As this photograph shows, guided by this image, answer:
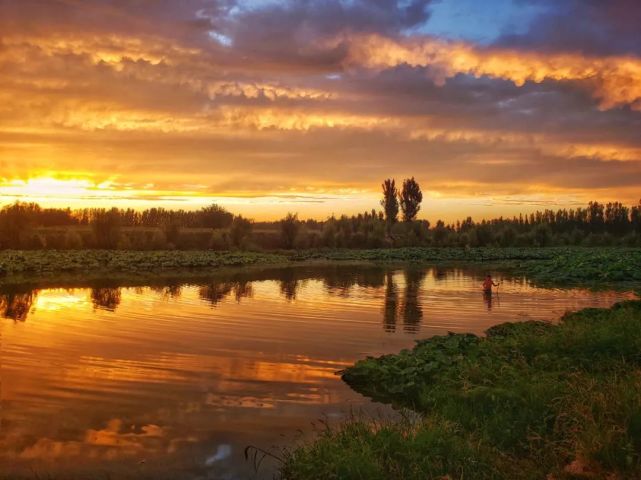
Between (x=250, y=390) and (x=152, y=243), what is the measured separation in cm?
7011

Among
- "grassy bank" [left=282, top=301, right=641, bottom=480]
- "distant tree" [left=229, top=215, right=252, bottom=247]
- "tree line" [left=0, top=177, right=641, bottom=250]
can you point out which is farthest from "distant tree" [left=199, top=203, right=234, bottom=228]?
"grassy bank" [left=282, top=301, right=641, bottom=480]

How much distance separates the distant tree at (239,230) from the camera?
87.8 metres

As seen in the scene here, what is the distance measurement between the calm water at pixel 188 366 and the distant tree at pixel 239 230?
55.4m

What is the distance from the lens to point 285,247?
93688 millimetres

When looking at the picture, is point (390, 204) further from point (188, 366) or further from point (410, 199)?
point (188, 366)

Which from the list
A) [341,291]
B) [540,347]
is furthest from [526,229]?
[540,347]

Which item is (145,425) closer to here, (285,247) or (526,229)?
(285,247)

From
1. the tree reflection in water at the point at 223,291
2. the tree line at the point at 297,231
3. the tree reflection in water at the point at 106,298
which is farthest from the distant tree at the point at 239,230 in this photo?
the tree reflection in water at the point at 106,298

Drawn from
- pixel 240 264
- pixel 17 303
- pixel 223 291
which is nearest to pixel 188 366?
pixel 17 303

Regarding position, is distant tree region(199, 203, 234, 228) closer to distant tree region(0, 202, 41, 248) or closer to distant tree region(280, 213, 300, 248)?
distant tree region(280, 213, 300, 248)

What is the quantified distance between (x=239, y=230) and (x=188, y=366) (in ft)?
246

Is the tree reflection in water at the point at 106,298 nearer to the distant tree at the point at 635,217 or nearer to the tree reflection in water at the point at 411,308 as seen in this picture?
the tree reflection in water at the point at 411,308

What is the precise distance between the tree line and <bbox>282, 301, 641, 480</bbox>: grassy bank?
70.2 metres

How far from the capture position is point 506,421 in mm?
9188
